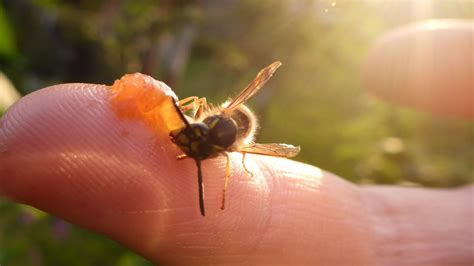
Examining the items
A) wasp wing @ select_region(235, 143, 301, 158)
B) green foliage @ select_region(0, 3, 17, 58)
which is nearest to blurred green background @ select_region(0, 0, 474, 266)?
green foliage @ select_region(0, 3, 17, 58)

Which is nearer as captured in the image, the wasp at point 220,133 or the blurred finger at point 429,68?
the wasp at point 220,133

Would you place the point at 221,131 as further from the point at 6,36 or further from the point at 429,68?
the point at 6,36

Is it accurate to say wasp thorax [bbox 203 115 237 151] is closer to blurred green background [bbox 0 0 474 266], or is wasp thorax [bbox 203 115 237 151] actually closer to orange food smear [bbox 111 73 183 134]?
orange food smear [bbox 111 73 183 134]

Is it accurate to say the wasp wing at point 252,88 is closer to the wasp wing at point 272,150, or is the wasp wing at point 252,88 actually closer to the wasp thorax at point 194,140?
the wasp wing at point 272,150

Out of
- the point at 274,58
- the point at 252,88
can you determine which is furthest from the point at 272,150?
the point at 274,58

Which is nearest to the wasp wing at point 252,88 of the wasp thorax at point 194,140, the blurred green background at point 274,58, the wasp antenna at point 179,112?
the wasp thorax at point 194,140

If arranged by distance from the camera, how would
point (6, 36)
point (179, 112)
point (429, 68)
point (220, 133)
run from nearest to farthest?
point (179, 112) → point (220, 133) → point (429, 68) → point (6, 36)
